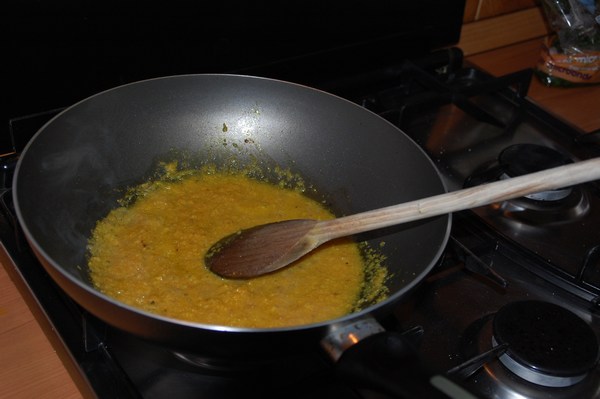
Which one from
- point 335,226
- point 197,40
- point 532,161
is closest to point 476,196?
point 335,226

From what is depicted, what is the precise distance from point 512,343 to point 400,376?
0.79 feet

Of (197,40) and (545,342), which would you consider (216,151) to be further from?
(545,342)

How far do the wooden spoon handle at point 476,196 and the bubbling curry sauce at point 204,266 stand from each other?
3.8 inches

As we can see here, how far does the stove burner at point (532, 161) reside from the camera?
956 mm

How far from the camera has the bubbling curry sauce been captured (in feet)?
2.49

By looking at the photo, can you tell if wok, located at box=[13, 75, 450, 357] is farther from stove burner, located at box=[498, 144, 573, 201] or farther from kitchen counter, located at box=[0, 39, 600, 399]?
stove burner, located at box=[498, 144, 573, 201]

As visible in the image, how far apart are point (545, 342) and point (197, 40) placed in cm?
67

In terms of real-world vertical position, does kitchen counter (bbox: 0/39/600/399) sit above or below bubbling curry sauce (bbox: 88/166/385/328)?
below

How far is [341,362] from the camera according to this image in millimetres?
550

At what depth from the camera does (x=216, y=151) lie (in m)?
0.97

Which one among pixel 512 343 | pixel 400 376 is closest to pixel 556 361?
pixel 512 343

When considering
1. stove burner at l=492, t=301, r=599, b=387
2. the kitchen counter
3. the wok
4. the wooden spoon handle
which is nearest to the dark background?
the wok

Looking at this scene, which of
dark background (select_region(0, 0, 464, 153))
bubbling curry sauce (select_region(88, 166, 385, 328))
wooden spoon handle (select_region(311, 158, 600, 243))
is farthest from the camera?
dark background (select_region(0, 0, 464, 153))

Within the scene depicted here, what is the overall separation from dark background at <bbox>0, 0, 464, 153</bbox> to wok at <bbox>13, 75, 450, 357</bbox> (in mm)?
116
